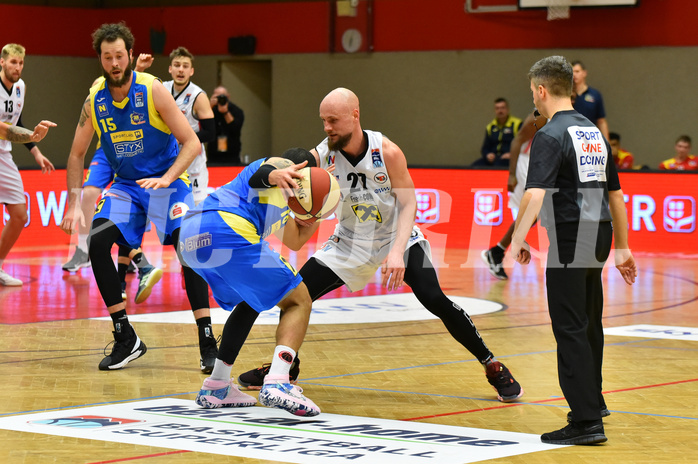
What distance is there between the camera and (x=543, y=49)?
2112 cm

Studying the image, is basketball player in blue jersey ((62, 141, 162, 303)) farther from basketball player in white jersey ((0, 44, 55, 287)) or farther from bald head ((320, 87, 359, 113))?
bald head ((320, 87, 359, 113))

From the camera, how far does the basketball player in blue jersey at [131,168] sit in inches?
296

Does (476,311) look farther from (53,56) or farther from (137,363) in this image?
(53,56)

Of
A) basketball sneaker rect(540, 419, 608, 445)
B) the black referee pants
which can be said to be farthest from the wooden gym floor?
the black referee pants

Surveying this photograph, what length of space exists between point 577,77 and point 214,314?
6042mm

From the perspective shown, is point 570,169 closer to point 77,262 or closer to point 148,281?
point 148,281

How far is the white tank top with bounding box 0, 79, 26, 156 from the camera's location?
1212cm

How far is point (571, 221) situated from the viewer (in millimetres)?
5633

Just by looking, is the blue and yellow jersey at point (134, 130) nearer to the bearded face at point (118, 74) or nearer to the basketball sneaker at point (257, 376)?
the bearded face at point (118, 74)

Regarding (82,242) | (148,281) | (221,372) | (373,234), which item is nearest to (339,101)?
(373,234)

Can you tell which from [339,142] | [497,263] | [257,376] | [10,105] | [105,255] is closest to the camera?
[339,142]

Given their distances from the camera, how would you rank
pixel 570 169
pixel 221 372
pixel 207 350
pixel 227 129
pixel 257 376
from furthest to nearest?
pixel 227 129 → pixel 207 350 → pixel 257 376 → pixel 221 372 → pixel 570 169

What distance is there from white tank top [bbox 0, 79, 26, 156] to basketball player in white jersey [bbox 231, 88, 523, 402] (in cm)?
624

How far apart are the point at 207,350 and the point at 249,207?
1.56m
